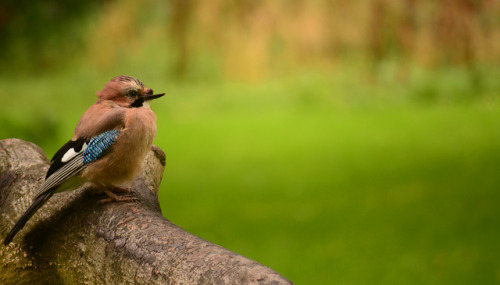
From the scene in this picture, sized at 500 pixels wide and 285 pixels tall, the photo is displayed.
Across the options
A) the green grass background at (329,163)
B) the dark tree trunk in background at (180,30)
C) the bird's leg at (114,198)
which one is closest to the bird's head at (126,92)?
the bird's leg at (114,198)

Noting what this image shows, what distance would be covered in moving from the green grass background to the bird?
114 centimetres

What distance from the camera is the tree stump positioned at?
1.17 metres

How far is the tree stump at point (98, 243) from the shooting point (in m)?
1.17

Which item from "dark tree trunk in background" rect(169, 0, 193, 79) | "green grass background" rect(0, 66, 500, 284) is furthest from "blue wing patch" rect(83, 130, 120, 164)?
"dark tree trunk in background" rect(169, 0, 193, 79)

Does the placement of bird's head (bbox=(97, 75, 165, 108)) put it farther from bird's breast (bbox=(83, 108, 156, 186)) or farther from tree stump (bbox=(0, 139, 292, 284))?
tree stump (bbox=(0, 139, 292, 284))

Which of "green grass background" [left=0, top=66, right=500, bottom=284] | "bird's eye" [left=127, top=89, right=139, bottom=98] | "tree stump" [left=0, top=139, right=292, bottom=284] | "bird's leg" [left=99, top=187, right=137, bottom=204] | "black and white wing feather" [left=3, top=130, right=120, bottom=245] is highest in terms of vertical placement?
"bird's eye" [left=127, top=89, right=139, bottom=98]

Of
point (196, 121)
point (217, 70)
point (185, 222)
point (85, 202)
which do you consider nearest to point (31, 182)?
point (85, 202)

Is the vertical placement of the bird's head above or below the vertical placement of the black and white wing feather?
above

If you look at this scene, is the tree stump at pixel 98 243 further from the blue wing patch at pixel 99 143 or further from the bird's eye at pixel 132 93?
the bird's eye at pixel 132 93

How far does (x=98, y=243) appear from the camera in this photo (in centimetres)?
138

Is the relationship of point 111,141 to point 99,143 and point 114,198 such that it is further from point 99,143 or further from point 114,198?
point 114,198

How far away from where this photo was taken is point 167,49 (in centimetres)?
358

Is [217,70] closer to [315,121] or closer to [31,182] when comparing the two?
[315,121]

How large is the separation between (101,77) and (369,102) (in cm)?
148
